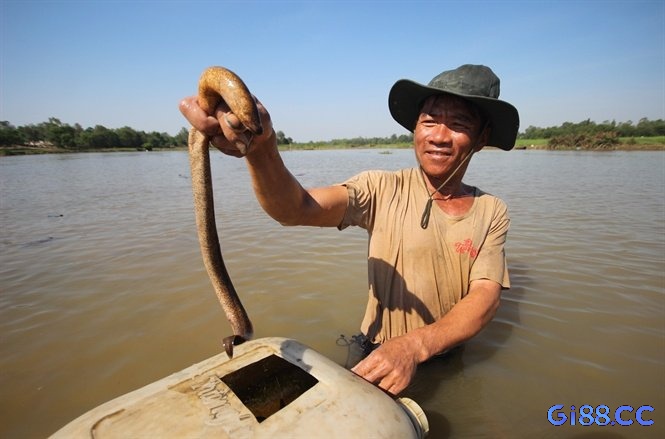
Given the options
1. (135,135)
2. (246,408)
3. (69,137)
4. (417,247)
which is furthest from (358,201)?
(135,135)

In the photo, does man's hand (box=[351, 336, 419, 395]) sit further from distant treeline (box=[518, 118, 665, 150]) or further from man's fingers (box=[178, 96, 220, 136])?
distant treeline (box=[518, 118, 665, 150])

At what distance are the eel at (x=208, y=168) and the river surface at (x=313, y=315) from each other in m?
1.85

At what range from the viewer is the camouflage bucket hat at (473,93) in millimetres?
2037

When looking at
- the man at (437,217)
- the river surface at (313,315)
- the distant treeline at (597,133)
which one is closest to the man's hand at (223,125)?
the man at (437,217)

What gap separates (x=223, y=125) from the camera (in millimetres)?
1131

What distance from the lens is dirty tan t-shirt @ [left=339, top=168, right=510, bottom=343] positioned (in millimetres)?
2168

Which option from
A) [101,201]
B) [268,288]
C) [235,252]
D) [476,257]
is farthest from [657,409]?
[101,201]

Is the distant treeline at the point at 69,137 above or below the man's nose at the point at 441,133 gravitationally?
above

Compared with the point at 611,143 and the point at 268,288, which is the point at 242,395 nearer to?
the point at 268,288

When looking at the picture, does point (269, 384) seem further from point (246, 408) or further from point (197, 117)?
point (197, 117)

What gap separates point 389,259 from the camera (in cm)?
223

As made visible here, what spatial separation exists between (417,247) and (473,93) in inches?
40.3

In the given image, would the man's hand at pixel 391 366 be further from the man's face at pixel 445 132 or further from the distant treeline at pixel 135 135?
the distant treeline at pixel 135 135

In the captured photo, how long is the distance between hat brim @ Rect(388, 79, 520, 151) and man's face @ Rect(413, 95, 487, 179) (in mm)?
75
